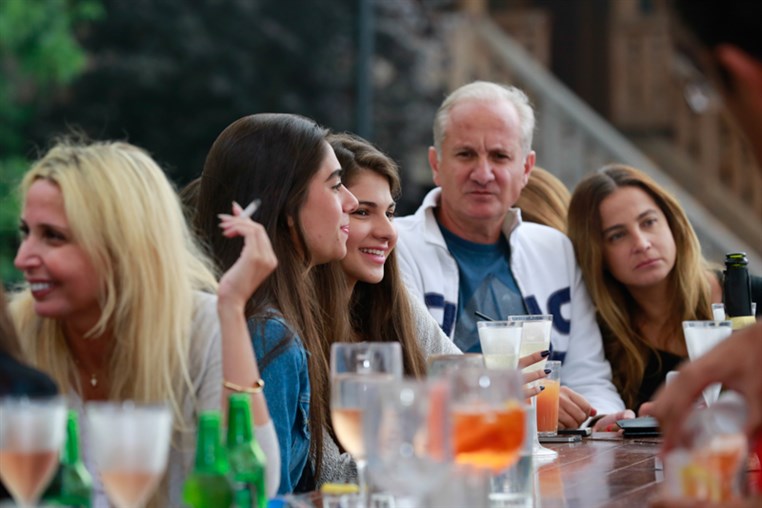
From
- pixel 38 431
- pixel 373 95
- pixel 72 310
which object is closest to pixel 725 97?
pixel 38 431

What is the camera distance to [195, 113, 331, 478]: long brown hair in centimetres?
381

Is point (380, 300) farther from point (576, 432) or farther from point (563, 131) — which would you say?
point (563, 131)

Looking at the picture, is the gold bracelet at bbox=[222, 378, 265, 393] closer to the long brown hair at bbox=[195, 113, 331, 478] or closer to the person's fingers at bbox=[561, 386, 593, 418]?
the long brown hair at bbox=[195, 113, 331, 478]

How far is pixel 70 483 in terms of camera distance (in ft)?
7.51

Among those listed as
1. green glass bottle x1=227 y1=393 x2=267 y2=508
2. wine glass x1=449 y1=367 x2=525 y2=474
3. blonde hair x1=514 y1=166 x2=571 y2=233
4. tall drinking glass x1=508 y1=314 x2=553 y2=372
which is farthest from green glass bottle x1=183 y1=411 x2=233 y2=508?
blonde hair x1=514 y1=166 x2=571 y2=233

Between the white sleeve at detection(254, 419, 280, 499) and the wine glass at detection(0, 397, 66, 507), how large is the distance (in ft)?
2.74

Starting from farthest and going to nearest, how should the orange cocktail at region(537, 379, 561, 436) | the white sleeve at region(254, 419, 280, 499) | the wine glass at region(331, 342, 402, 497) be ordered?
1. the orange cocktail at region(537, 379, 561, 436)
2. the white sleeve at region(254, 419, 280, 499)
3. the wine glass at region(331, 342, 402, 497)

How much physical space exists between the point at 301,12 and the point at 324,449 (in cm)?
1382

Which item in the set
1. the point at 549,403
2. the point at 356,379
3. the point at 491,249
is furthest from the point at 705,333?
the point at 491,249

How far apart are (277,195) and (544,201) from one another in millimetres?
2748

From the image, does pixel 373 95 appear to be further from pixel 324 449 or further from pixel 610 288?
pixel 324 449

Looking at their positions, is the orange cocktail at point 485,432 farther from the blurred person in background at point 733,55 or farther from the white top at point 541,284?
the white top at point 541,284

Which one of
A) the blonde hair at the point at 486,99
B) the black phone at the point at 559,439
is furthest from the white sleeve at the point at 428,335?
the blonde hair at the point at 486,99

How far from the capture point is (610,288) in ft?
18.8
